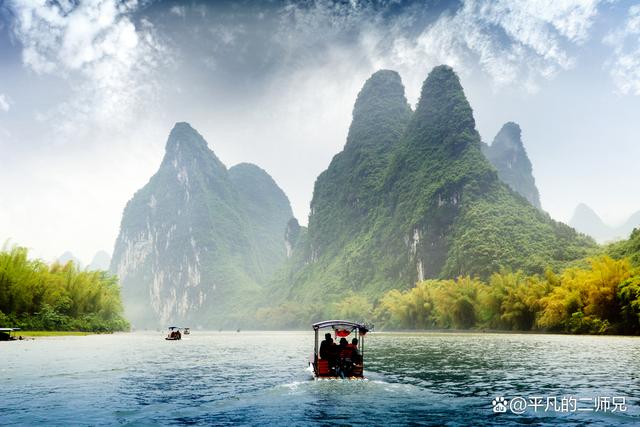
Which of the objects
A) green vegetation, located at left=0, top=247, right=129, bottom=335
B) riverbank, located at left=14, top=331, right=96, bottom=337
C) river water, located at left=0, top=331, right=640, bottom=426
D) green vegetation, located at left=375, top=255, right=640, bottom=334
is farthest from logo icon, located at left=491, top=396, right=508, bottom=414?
green vegetation, located at left=0, top=247, right=129, bottom=335

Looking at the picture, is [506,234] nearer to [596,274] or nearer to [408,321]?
[408,321]

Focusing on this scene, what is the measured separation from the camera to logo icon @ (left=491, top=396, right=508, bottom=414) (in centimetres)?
1756

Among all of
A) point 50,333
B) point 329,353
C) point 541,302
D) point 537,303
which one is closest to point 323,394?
point 329,353

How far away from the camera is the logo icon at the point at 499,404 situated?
57.6 ft

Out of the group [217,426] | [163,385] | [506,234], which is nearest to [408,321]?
[506,234]

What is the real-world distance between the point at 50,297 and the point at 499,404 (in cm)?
7573

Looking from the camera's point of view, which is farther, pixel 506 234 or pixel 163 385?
pixel 506 234

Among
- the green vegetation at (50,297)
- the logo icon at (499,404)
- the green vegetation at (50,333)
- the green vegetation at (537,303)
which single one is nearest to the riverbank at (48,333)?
the green vegetation at (50,333)

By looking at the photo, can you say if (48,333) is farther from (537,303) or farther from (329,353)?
(537,303)

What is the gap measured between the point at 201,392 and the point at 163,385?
10.7 feet

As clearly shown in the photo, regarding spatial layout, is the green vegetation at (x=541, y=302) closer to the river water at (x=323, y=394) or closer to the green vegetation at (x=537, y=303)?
the green vegetation at (x=537, y=303)

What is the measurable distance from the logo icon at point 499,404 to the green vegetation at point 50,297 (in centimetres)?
6595

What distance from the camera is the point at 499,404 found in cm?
1848

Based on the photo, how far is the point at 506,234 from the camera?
14550 cm
